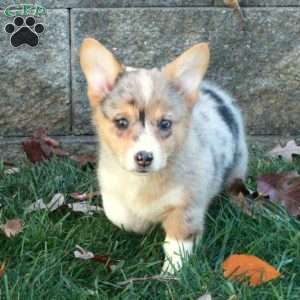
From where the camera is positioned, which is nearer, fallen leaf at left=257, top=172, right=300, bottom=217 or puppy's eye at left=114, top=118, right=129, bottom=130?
puppy's eye at left=114, top=118, right=129, bottom=130

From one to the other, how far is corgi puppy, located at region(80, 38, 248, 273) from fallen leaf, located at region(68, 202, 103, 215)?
262 millimetres

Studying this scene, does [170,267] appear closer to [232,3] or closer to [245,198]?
[245,198]

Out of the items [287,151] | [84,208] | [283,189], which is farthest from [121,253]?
[287,151]

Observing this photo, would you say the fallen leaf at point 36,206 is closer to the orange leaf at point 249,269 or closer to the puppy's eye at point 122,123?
the puppy's eye at point 122,123

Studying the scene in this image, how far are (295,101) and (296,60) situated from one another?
0.89ft

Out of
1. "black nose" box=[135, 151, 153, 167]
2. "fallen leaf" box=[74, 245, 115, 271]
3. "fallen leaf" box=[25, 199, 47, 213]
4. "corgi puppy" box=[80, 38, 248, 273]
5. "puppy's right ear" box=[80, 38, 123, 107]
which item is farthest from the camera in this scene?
"fallen leaf" box=[25, 199, 47, 213]

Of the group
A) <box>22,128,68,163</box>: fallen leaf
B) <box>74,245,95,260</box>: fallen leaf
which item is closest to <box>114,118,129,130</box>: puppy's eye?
<box>74,245,95,260</box>: fallen leaf

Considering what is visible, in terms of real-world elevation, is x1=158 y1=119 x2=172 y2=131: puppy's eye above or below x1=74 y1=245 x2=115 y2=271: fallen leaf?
above

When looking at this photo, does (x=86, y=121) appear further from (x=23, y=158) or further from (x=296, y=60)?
(x=296, y=60)

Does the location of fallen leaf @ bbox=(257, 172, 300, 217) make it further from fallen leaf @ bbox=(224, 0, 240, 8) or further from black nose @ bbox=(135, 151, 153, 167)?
fallen leaf @ bbox=(224, 0, 240, 8)

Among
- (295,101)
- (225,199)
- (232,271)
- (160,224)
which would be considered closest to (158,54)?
(295,101)

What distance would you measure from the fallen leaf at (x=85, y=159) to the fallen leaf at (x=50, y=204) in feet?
2.12

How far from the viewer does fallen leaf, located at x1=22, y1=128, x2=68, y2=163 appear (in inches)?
174

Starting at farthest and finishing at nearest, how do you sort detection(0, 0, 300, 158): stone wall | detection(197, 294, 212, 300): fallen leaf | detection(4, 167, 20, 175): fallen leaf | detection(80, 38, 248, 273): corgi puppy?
detection(0, 0, 300, 158): stone wall < detection(4, 167, 20, 175): fallen leaf < detection(80, 38, 248, 273): corgi puppy < detection(197, 294, 212, 300): fallen leaf
